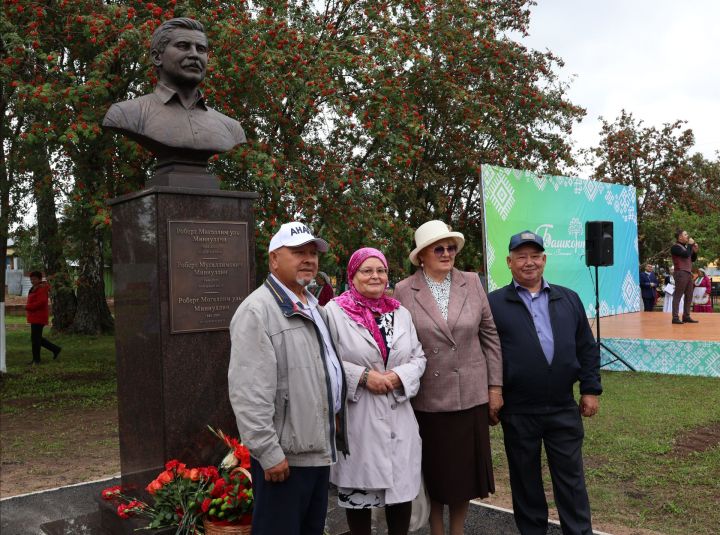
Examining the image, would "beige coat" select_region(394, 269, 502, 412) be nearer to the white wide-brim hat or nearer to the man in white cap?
the white wide-brim hat

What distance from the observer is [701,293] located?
739 inches

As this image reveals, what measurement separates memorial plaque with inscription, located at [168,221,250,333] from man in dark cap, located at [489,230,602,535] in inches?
65.3

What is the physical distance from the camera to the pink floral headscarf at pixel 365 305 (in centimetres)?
333

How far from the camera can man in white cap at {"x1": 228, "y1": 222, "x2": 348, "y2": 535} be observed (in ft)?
8.64

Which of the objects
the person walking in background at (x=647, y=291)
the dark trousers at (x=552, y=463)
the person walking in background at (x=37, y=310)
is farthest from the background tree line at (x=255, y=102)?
the person walking in background at (x=647, y=291)

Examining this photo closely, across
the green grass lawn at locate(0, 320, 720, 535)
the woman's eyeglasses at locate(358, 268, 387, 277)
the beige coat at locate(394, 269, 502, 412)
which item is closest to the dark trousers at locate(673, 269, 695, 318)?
the green grass lawn at locate(0, 320, 720, 535)

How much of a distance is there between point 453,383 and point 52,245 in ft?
24.9

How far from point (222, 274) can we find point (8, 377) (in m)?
8.68

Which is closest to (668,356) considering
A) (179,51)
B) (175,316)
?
(175,316)

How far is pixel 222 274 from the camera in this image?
4090mm

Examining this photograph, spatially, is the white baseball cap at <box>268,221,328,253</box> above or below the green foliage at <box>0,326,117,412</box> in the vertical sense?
above

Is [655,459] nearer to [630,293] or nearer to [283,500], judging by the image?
[283,500]

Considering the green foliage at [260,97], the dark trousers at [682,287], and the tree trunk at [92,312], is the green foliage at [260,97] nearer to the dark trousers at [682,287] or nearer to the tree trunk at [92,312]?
the dark trousers at [682,287]

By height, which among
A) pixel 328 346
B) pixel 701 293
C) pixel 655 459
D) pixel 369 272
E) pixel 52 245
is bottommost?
pixel 655 459
